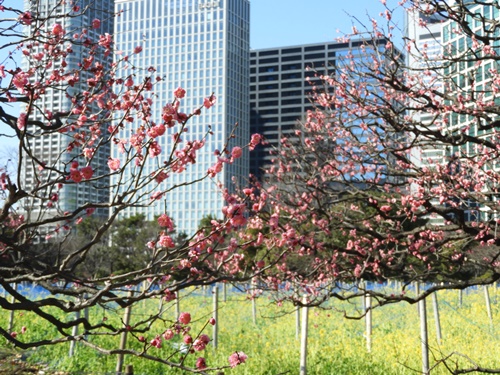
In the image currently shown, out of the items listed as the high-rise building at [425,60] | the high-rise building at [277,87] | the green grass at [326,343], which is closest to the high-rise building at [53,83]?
the green grass at [326,343]

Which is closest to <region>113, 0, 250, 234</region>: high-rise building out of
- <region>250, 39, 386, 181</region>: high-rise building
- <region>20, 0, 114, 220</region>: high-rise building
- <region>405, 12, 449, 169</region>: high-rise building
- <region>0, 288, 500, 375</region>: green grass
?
<region>250, 39, 386, 181</region>: high-rise building

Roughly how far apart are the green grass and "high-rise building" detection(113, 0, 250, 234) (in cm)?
9506

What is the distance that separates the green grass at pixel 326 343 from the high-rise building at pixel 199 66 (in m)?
95.1

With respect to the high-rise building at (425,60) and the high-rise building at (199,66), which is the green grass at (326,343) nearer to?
the high-rise building at (425,60)

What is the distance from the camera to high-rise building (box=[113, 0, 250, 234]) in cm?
11706

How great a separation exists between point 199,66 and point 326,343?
114 m

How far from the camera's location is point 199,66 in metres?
123

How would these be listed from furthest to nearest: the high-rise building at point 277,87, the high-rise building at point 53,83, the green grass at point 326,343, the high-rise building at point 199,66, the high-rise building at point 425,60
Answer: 1. the high-rise building at point 277,87
2. the high-rise building at point 199,66
3. the green grass at point 326,343
4. the high-rise building at point 425,60
5. the high-rise building at point 53,83

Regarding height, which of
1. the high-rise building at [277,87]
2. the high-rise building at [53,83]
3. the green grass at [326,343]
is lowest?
the green grass at [326,343]

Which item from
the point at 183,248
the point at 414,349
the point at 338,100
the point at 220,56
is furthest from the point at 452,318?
the point at 220,56

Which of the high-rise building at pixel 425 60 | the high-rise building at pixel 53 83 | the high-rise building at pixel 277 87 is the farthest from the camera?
the high-rise building at pixel 277 87

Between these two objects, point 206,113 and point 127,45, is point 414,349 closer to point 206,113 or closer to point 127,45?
point 206,113

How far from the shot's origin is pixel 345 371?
1018cm

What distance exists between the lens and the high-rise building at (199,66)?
117 m
